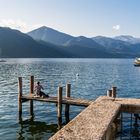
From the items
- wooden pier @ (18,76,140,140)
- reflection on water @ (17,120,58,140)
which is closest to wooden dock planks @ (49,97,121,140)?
wooden pier @ (18,76,140,140)

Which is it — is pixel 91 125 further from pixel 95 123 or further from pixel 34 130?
pixel 34 130

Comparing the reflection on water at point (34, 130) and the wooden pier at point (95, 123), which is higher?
the wooden pier at point (95, 123)

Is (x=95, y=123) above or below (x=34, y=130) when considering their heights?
above

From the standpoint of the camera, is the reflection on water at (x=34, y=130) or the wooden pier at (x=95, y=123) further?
the reflection on water at (x=34, y=130)

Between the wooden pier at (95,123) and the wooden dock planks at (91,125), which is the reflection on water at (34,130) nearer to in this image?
the wooden pier at (95,123)

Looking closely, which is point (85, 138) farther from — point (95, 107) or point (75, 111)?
point (75, 111)

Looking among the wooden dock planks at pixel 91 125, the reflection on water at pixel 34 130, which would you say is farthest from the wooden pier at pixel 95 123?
the reflection on water at pixel 34 130

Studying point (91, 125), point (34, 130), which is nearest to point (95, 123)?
point (91, 125)

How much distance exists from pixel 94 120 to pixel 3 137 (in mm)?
19910

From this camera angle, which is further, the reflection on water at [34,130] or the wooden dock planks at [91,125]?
the reflection on water at [34,130]

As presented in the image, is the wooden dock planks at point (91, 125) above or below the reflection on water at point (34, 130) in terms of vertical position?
above

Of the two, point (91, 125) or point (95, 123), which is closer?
point (91, 125)

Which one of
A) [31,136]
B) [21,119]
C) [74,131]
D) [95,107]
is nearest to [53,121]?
[21,119]

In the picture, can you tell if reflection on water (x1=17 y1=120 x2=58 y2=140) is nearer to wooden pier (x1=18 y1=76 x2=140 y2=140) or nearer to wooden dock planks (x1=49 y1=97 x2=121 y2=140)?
wooden pier (x1=18 y1=76 x2=140 y2=140)
